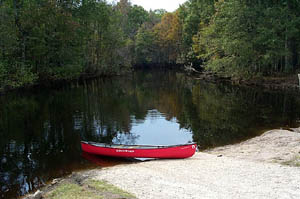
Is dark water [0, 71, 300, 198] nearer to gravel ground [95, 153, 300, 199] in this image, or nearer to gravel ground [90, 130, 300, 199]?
gravel ground [90, 130, 300, 199]

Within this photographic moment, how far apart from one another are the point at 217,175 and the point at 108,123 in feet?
47.8

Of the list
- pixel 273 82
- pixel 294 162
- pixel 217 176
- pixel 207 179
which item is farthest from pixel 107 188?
pixel 273 82

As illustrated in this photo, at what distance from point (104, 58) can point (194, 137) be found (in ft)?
175

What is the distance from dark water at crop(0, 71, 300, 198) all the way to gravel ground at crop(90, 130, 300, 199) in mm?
3510

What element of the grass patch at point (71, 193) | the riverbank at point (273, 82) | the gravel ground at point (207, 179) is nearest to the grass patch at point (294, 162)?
the gravel ground at point (207, 179)

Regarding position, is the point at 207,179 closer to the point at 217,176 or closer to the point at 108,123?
the point at 217,176

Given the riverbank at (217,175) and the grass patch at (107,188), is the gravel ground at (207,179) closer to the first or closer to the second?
the riverbank at (217,175)

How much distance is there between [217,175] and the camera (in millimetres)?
12453

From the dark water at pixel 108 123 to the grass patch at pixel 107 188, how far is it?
11.3 feet

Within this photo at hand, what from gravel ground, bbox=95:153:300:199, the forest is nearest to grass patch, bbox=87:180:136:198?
gravel ground, bbox=95:153:300:199

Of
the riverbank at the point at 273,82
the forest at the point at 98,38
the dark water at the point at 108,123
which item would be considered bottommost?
the dark water at the point at 108,123

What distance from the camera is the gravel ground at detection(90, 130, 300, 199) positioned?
1030 cm

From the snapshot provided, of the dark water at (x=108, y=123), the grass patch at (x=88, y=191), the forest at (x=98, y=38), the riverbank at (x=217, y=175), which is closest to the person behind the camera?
the grass patch at (x=88, y=191)

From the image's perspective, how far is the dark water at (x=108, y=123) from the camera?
1619 cm
